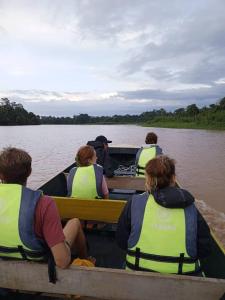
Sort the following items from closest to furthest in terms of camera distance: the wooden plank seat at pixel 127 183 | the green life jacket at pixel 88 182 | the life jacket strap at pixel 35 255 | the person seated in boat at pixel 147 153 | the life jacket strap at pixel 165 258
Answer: the life jacket strap at pixel 35 255 → the life jacket strap at pixel 165 258 → the green life jacket at pixel 88 182 → the wooden plank seat at pixel 127 183 → the person seated in boat at pixel 147 153

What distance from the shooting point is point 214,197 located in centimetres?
932

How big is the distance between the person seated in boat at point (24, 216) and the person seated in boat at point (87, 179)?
1.89 meters

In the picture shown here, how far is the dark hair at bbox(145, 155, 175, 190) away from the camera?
2295 mm

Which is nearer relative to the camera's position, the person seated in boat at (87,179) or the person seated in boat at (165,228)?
the person seated in boat at (165,228)

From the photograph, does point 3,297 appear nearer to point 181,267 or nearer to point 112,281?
point 112,281

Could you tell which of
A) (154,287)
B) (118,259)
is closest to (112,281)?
(154,287)

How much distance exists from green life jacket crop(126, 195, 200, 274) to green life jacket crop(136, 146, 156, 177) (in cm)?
391

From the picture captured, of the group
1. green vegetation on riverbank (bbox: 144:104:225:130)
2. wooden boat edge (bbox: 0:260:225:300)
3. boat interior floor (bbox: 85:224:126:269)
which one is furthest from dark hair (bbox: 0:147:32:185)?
green vegetation on riverbank (bbox: 144:104:225:130)

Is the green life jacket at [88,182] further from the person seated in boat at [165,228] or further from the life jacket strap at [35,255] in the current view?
the life jacket strap at [35,255]

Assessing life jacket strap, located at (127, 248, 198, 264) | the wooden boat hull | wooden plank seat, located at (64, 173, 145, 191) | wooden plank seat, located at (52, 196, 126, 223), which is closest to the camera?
life jacket strap, located at (127, 248, 198, 264)

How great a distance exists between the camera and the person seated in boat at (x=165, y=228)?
2.24 meters

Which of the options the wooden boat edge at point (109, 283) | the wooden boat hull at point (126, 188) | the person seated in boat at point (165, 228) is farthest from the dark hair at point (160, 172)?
the wooden boat hull at point (126, 188)

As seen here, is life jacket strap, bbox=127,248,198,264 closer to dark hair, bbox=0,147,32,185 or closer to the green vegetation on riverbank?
dark hair, bbox=0,147,32,185

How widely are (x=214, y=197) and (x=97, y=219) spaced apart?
6.25 meters
